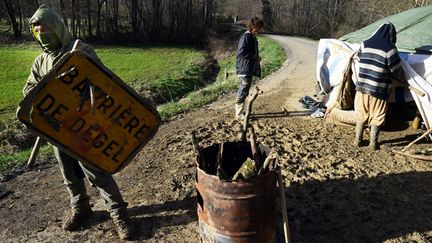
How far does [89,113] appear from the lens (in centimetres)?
345

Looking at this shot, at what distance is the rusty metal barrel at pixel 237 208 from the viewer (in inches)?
122

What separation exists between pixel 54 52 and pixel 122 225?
188 centimetres

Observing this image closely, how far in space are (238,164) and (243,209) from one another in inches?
35.9

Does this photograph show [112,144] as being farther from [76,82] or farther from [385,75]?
[385,75]

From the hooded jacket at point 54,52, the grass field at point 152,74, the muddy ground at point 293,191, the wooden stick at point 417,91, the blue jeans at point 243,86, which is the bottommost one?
A: the grass field at point 152,74

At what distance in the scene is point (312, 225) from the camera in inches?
165

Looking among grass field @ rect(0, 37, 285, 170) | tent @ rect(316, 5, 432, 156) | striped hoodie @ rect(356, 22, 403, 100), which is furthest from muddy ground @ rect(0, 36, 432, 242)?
grass field @ rect(0, 37, 285, 170)

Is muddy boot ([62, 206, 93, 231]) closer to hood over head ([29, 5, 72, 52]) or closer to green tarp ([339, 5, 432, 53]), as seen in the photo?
A: hood over head ([29, 5, 72, 52])

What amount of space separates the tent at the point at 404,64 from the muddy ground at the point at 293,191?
70cm


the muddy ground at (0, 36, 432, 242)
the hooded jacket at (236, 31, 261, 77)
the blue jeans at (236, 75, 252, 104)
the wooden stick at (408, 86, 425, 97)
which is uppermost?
the hooded jacket at (236, 31, 261, 77)

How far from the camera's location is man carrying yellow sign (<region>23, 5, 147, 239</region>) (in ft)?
11.0

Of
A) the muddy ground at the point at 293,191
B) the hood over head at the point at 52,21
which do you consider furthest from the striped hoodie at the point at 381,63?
the hood over head at the point at 52,21

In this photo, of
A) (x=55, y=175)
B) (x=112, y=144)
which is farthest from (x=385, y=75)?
(x=55, y=175)

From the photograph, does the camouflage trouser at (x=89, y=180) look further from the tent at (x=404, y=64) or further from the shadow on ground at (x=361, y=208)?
the tent at (x=404, y=64)
